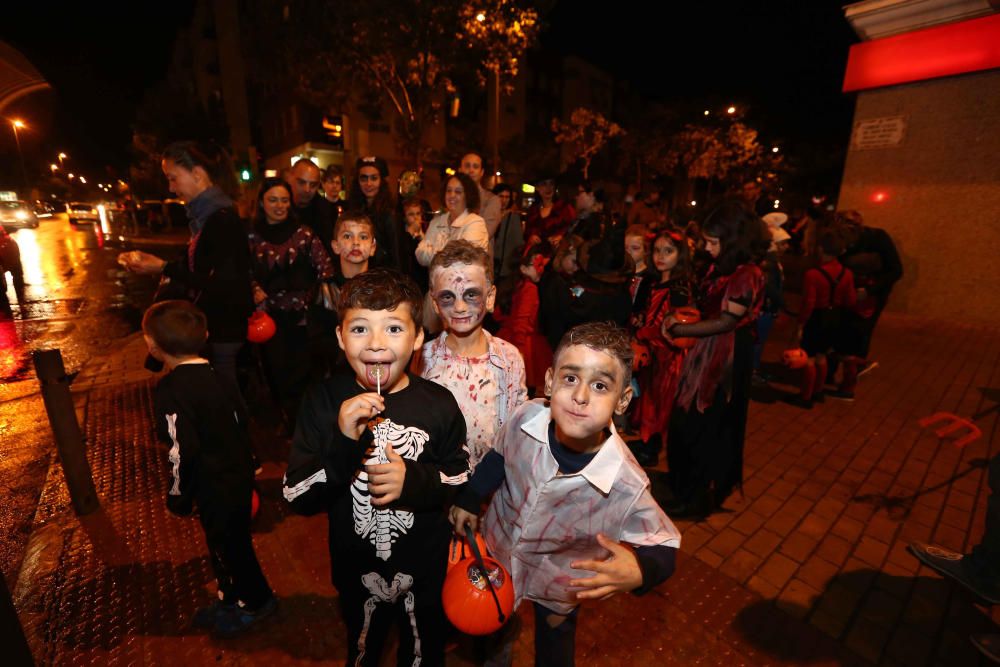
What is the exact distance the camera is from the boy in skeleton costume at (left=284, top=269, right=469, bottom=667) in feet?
5.58

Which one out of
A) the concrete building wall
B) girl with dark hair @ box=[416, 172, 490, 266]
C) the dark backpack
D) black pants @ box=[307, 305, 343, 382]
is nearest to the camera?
black pants @ box=[307, 305, 343, 382]

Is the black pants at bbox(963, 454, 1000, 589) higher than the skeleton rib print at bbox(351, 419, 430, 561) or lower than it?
lower

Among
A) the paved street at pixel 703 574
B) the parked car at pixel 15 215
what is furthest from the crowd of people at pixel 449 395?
the parked car at pixel 15 215

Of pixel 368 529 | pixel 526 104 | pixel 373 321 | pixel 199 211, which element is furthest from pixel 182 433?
pixel 526 104

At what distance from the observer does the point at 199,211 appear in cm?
328

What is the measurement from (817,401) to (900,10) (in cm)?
830

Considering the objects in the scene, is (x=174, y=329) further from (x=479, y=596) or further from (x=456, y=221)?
(x=456, y=221)

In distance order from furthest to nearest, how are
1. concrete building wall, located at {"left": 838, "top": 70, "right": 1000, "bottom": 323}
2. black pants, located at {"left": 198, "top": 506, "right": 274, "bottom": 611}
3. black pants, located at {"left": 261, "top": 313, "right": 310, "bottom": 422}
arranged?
concrete building wall, located at {"left": 838, "top": 70, "right": 1000, "bottom": 323}
black pants, located at {"left": 261, "top": 313, "right": 310, "bottom": 422}
black pants, located at {"left": 198, "top": 506, "right": 274, "bottom": 611}

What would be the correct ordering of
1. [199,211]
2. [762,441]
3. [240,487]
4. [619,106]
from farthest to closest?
1. [619,106]
2. [762,441]
3. [199,211]
4. [240,487]

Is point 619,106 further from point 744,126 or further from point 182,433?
point 182,433

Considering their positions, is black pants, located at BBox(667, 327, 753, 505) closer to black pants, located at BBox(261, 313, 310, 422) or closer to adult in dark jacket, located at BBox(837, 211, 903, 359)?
adult in dark jacket, located at BBox(837, 211, 903, 359)

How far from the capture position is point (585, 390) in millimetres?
1654

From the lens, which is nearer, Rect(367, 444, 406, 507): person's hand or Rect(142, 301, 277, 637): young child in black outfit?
Rect(367, 444, 406, 507): person's hand

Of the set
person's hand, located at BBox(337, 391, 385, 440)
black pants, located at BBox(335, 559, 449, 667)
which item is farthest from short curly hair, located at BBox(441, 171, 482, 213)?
black pants, located at BBox(335, 559, 449, 667)
